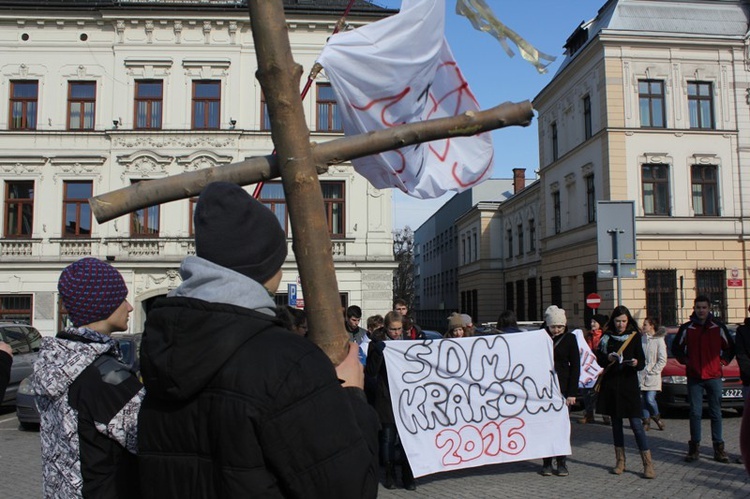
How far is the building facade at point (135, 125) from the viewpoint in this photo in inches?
1029

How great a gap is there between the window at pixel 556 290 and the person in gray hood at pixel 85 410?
36594 mm

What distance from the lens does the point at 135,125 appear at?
26500mm

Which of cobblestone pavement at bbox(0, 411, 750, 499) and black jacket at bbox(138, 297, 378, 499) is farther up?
black jacket at bbox(138, 297, 378, 499)

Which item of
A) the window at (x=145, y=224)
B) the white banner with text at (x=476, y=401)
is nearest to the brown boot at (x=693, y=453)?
the white banner with text at (x=476, y=401)

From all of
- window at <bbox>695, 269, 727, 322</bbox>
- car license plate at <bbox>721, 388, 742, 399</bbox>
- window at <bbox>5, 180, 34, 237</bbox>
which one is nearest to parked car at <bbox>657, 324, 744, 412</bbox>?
car license plate at <bbox>721, 388, 742, 399</bbox>

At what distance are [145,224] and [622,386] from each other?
72.3 feet

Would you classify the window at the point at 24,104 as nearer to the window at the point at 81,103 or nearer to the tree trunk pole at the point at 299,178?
the window at the point at 81,103

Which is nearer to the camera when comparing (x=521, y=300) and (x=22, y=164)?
(x=22, y=164)

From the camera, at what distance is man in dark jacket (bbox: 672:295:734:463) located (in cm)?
870

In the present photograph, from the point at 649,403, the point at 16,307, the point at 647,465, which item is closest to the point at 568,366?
the point at 647,465

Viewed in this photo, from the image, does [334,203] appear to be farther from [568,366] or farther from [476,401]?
[476,401]

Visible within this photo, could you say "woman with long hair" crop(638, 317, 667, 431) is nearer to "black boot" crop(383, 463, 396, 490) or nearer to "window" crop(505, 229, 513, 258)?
"black boot" crop(383, 463, 396, 490)

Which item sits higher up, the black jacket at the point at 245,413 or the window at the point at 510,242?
the window at the point at 510,242

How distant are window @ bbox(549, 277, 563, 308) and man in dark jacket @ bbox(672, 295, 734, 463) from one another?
95.0 feet
